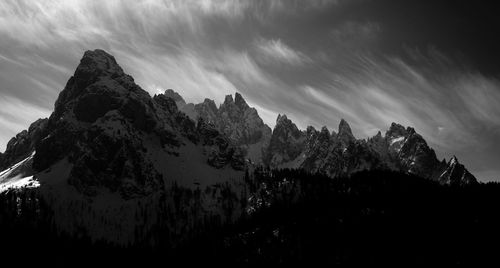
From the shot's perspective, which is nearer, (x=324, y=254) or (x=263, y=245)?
(x=324, y=254)

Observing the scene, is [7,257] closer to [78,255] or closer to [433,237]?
[78,255]

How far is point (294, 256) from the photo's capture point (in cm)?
18338

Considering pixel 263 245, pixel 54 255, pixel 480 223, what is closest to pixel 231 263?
pixel 263 245

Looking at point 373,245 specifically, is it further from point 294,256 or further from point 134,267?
point 134,267

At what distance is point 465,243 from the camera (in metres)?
183

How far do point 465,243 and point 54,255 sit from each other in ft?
480

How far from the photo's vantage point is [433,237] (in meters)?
191

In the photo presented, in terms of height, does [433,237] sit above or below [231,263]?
above

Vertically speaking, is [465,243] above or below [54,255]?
above

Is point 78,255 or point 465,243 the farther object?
point 78,255

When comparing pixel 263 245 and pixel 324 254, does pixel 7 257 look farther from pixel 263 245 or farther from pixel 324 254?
pixel 324 254

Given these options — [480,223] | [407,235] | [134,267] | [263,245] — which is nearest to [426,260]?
[407,235]

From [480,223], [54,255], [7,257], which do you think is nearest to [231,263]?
[54,255]

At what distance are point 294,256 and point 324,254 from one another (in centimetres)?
1055
